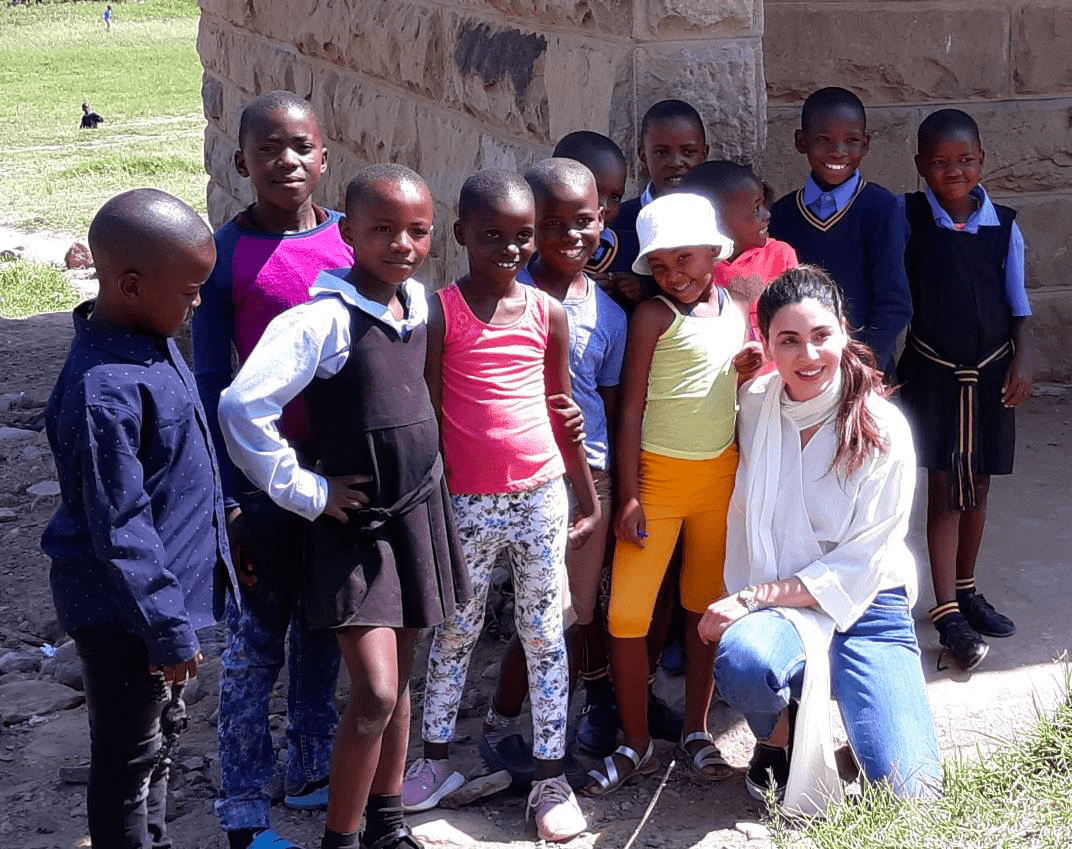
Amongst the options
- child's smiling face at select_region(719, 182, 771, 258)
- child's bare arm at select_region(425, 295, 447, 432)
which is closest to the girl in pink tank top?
child's bare arm at select_region(425, 295, 447, 432)

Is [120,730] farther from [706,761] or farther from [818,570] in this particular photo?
[818,570]

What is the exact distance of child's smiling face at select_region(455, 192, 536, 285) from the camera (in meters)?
3.21

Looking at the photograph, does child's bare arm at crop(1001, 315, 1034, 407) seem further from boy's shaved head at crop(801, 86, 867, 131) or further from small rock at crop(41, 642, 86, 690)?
small rock at crop(41, 642, 86, 690)

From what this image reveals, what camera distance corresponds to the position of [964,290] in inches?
160

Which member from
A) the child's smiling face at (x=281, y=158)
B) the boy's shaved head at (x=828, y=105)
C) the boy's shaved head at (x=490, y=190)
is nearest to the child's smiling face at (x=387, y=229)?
the boy's shaved head at (x=490, y=190)

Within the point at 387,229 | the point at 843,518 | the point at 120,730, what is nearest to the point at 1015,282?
the point at 843,518

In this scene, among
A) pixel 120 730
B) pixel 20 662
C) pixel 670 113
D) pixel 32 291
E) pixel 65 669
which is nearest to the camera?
pixel 120 730

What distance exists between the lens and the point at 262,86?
7254 mm

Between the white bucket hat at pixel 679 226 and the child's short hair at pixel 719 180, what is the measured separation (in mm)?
119

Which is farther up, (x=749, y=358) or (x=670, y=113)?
(x=670, y=113)

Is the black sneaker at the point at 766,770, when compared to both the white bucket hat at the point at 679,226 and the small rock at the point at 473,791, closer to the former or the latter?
the small rock at the point at 473,791

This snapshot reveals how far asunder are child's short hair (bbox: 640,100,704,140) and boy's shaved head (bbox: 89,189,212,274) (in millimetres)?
1365

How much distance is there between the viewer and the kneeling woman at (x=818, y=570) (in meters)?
3.30

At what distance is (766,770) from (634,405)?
941 mm
